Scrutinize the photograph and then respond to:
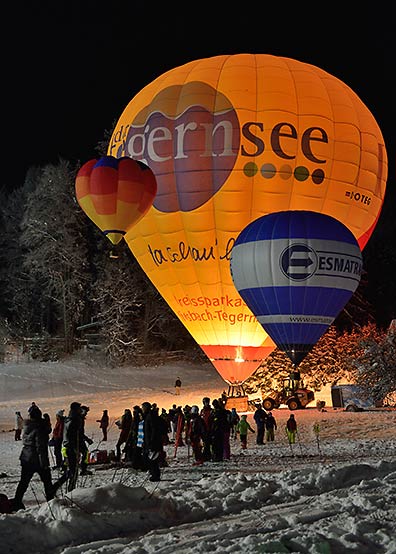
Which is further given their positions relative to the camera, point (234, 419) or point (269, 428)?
point (269, 428)

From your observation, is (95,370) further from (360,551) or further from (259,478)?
(360,551)

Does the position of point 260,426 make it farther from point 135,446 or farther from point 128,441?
point 135,446

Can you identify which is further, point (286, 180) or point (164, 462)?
point (286, 180)

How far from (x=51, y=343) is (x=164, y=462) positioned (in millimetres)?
24595

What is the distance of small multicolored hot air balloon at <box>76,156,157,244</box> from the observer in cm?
1902

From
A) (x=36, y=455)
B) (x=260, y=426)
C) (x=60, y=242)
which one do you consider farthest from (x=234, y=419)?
(x=60, y=242)

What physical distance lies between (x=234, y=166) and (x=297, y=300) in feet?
15.0

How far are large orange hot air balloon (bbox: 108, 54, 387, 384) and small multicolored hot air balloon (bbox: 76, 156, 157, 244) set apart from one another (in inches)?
43.7

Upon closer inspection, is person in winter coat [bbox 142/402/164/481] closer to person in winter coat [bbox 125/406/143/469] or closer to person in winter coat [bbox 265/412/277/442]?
person in winter coat [bbox 125/406/143/469]

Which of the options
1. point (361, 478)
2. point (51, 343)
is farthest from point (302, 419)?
point (51, 343)

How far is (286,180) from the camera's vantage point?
19.6 m

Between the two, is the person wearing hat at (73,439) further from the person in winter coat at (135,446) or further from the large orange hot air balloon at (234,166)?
the large orange hot air balloon at (234,166)

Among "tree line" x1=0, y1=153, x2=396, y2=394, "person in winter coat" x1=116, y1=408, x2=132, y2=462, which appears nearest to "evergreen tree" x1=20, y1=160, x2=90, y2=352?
"tree line" x1=0, y1=153, x2=396, y2=394

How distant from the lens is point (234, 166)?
1961 centimetres
